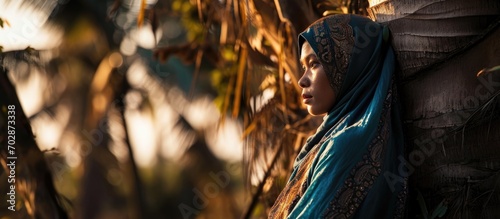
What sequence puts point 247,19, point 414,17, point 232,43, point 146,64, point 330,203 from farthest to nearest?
point 146,64 → point 232,43 → point 247,19 → point 414,17 → point 330,203

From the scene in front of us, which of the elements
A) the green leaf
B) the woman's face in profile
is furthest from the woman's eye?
the green leaf

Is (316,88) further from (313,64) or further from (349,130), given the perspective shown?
(349,130)

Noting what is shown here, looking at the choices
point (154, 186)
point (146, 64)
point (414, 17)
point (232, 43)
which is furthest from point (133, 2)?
point (414, 17)

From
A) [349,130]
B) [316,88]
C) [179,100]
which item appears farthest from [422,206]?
[179,100]

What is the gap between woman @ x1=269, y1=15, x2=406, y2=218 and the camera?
140 inches

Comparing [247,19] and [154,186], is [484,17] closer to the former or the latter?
[247,19]

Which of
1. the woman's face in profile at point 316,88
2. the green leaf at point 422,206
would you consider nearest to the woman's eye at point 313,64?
the woman's face in profile at point 316,88

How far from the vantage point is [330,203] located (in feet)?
11.6

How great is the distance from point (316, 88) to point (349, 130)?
1.05 feet

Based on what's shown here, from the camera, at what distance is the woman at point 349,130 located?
3.55 meters

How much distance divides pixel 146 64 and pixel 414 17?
12532mm

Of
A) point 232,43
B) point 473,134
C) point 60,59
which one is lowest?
point 60,59

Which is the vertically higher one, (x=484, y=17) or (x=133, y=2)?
(x=484, y=17)

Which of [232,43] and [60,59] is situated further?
[60,59]
